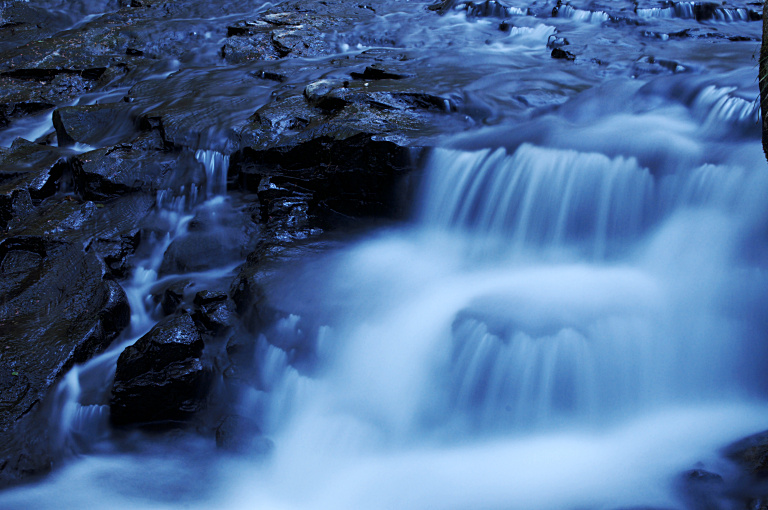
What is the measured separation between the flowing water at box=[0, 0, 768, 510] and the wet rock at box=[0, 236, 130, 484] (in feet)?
0.57

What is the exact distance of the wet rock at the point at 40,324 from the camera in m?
4.56

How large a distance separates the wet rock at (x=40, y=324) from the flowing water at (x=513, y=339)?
0.17 meters

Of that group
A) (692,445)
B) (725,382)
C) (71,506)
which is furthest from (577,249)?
(71,506)

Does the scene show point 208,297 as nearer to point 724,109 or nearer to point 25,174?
point 25,174

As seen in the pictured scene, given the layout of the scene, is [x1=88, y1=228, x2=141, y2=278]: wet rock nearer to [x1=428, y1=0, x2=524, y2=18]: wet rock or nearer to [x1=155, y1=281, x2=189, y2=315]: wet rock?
[x1=155, y1=281, x2=189, y2=315]: wet rock

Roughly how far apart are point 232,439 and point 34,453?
1.45 metres

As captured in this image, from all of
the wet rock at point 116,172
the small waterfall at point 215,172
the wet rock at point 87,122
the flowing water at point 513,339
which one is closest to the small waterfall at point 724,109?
the flowing water at point 513,339

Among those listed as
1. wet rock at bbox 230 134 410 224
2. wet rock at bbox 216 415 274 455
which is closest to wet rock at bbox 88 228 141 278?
wet rock at bbox 230 134 410 224

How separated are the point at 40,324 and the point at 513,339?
4.03 metres

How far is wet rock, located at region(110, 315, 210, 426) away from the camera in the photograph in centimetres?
467

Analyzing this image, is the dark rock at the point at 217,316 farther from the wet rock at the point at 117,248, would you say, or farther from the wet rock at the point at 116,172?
the wet rock at the point at 116,172

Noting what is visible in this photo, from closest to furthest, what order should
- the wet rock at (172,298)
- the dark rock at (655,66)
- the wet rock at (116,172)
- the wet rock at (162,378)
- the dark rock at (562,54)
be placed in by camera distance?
the wet rock at (162,378) → the wet rock at (172,298) → the wet rock at (116,172) → the dark rock at (655,66) → the dark rock at (562,54)

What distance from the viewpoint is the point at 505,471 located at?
13.1 feet

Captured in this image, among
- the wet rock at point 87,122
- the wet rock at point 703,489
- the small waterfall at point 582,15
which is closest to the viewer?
the wet rock at point 703,489
